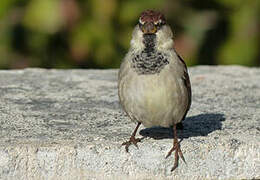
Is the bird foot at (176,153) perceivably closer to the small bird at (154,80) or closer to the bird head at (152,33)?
the small bird at (154,80)

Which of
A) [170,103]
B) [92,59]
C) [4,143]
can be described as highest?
[170,103]

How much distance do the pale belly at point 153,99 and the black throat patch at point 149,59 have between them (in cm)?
4

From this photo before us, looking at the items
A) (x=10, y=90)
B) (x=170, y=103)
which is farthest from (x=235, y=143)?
(x=10, y=90)

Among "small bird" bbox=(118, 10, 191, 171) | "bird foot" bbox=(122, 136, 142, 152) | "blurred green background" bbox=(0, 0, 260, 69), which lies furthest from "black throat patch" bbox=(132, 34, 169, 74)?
"blurred green background" bbox=(0, 0, 260, 69)

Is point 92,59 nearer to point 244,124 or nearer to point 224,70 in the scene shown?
point 224,70

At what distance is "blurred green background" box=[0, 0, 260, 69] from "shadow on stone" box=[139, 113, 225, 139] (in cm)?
152

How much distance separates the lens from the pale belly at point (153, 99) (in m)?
3.27

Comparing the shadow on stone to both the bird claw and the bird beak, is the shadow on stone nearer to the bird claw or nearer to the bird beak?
the bird claw

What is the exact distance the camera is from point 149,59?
11.0 feet

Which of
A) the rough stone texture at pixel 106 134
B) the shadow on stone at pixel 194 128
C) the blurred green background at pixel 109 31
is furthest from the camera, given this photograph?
the blurred green background at pixel 109 31

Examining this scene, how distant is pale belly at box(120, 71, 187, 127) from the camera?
3.27 meters

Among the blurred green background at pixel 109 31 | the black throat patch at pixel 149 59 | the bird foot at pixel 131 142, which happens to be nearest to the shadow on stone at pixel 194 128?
the bird foot at pixel 131 142

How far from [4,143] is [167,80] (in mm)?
735

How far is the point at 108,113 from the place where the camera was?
402 centimetres
